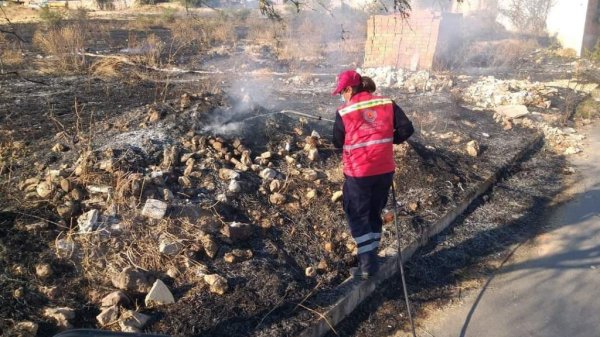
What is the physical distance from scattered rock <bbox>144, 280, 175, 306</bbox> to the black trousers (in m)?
1.55

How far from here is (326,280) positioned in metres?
3.75

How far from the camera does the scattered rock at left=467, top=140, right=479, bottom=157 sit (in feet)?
21.7

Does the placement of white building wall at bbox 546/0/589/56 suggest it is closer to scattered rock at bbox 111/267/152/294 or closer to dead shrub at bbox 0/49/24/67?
scattered rock at bbox 111/267/152/294

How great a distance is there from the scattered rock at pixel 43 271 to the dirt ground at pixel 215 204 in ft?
0.08

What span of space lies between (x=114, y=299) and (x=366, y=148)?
2.21 m

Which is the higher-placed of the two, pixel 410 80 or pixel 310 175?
pixel 410 80

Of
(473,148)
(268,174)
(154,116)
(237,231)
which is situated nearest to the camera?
(237,231)

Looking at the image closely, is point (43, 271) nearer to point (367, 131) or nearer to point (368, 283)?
point (368, 283)

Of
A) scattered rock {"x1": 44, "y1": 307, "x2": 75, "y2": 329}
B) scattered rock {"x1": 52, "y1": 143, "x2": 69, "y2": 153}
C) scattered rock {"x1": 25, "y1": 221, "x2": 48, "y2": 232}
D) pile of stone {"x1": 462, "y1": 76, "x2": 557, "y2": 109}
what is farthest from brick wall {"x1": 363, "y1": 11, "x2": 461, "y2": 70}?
scattered rock {"x1": 44, "y1": 307, "x2": 75, "y2": 329}

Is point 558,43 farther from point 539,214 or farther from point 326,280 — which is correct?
point 326,280

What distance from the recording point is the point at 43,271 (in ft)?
10.9

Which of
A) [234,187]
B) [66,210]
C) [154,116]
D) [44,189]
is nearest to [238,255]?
[234,187]

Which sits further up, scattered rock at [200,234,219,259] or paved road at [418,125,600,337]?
scattered rock at [200,234,219,259]

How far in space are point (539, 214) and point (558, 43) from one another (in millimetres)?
16793
